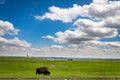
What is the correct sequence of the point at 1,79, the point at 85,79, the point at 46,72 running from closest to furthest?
1. the point at 1,79
2. the point at 85,79
3. the point at 46,72

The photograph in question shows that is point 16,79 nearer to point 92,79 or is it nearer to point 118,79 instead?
point 92,79

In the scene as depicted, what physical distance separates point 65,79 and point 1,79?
25.0 ft

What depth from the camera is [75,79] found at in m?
29.4

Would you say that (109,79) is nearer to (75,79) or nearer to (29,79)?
(75,79)

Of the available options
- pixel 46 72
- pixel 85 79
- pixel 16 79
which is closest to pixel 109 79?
pixel 85 79

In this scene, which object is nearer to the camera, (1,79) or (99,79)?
(1,79)

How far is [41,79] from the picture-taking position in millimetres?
28609

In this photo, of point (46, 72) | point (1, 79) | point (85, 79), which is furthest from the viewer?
point (46, 72)

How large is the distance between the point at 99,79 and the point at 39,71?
20.9m

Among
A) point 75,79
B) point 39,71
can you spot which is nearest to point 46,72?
point 39,71

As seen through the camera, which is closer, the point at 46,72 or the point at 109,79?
the point at 109,79

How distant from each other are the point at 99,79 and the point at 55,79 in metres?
5.70

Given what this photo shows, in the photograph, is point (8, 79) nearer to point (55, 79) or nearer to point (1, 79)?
point (1, 79)

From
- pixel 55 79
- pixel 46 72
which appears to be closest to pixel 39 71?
pixel 46 72
